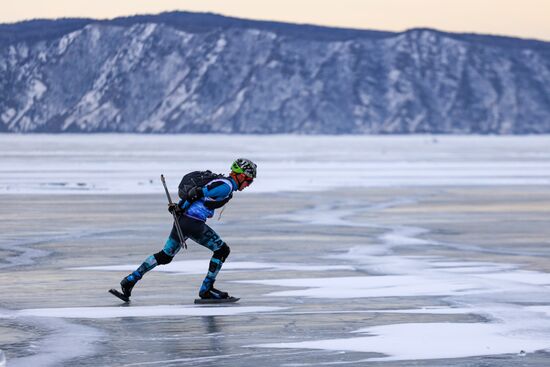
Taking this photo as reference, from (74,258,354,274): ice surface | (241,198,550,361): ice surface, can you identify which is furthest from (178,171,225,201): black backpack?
(74,258,354,274): ice surface

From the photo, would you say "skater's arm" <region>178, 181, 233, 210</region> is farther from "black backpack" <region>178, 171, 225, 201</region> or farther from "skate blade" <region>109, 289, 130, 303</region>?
"skate blade" <region>109, 289, 130, 303</region>

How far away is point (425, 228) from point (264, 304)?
10.3 m

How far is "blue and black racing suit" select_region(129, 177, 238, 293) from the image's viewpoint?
1230cm

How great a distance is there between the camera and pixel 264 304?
40.2 ft

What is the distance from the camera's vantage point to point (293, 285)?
13906mm

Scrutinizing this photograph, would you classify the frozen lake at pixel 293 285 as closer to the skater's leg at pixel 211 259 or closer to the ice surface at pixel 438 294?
the ice surface at pixel 438 294

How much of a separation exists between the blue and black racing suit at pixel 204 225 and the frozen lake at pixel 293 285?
1.19 feet

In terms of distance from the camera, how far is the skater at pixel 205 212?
40.4ft

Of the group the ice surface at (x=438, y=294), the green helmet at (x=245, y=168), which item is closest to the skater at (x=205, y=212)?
the green helmet at (x=245, y=168)

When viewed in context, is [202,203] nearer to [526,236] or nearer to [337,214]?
[526,236]

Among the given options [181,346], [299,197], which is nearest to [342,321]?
[181,346]

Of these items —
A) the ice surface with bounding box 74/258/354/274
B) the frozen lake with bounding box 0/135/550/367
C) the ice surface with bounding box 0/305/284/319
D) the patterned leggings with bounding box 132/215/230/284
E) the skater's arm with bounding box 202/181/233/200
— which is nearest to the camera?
the frozen lake with bounding box 0/135/550/367

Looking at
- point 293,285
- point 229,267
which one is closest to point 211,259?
point 293,285

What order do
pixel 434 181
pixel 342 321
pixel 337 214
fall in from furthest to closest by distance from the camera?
1. pixel 434 181
2. pixel 337 214
3. pixel 342 321
